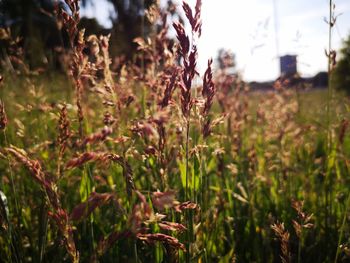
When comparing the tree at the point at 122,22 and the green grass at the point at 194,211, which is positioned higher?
the tree at the point at 122,22

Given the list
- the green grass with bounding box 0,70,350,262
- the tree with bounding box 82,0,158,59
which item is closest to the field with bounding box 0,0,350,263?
the green grass with bounding box 0,70,350,262

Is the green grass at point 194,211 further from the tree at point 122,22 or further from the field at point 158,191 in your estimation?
the tree at point 122,22

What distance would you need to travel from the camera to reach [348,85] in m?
17.0

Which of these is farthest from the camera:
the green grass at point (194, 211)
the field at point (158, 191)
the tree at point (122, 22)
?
the tree at point (122, 22)

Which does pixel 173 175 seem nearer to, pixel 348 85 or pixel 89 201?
pixel 89 201

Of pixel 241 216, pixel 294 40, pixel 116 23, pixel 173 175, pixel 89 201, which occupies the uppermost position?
pixel 116 23

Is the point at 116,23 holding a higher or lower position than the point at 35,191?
higher

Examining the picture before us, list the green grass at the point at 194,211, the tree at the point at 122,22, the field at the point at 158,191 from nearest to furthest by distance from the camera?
the field at the point at 158,191
the green grass at the point at 194,211
the tree at the point at 122,22

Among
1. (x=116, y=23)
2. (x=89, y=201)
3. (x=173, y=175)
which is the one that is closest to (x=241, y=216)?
(x=173, y=175)

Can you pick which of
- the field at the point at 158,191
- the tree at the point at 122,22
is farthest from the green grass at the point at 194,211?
the tree at the point at 122,22

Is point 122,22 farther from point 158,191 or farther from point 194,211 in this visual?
point 158,191

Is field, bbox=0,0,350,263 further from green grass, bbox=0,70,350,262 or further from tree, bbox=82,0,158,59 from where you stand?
tree, bbox=82,0,158,59

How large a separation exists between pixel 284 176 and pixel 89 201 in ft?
6.33

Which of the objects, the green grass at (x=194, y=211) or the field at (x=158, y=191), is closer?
the field at (x=158, y=191)
